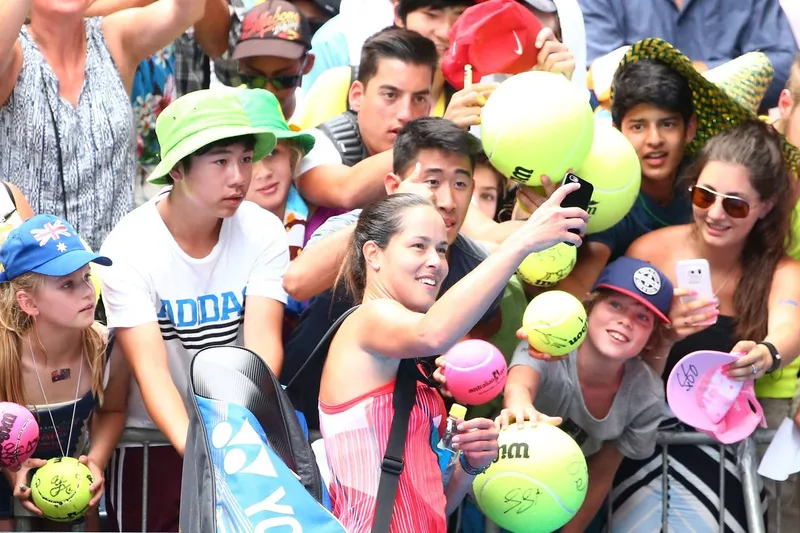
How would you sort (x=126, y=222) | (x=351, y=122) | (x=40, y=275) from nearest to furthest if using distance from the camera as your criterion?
1. (x=40, y=275)
2. (x=126, y=222)
3. (x=351, y=122)

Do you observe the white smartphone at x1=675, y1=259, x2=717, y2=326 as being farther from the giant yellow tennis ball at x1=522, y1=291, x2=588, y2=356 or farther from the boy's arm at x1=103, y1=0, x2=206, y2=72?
the boy's arm at x1=103, y1=0, x2=206, y2=72

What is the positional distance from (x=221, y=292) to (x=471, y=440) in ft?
4.06

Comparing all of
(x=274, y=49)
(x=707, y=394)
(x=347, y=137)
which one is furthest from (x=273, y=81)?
(x=707, y=394)

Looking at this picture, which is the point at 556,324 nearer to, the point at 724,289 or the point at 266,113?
the point at 724,289

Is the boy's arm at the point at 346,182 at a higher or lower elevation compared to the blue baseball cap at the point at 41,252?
lower

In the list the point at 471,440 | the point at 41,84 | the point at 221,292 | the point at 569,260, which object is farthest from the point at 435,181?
the point at 41,84

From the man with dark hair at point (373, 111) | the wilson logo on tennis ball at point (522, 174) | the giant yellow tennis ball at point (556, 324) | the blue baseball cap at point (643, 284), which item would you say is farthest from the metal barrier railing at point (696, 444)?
the man with dark hair at point (373, 111)

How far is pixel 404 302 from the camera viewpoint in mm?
3996

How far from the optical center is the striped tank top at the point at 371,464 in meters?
3.85

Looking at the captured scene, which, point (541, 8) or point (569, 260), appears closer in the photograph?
point (569, 260)

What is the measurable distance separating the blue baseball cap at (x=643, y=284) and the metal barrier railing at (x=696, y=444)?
425 millimetres

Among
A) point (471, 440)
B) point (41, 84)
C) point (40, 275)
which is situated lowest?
point (471, 440)

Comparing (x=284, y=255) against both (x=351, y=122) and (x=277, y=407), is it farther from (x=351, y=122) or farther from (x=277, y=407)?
(x=277, y=407)

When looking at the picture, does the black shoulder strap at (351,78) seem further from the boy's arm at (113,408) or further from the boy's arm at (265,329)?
the boy's arm at (113,408)
